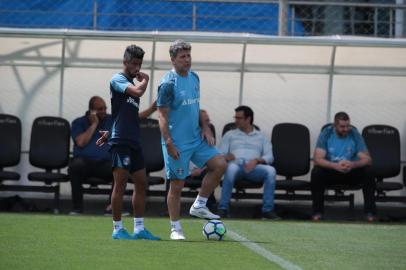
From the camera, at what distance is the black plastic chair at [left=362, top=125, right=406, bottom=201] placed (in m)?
17.1

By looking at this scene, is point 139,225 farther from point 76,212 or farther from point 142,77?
point 76,212

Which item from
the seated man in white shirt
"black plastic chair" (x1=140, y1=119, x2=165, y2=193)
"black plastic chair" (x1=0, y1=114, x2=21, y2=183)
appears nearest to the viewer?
the seated man in white shirt

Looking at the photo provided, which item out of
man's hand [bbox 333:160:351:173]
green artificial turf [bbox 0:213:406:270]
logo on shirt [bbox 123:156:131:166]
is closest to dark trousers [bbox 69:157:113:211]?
green artificial turf [bbox 0:213:406:270]

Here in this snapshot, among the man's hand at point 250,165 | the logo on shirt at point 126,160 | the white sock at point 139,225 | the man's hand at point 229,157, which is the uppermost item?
the logo on shirt at point 126,160

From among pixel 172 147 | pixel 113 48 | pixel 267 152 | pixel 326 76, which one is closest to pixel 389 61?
pixel 326 76

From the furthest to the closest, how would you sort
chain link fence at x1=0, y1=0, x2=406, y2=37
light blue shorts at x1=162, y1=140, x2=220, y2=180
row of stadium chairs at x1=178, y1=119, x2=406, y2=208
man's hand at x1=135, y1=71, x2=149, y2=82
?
chain link fence at x1=0, y1=0, x2=406, y2=37 < row of stadium chairs at x1=178, y1=119, x2=406, y2=208 < light blue shorts at x1=162, y1=140, x2=220, y2=180 < man's hand at x1=135, y1=71, x2=149, y2=82

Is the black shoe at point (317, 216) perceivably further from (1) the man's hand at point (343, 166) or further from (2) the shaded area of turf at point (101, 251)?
(2) the shaded area of turf at point (101, 251)

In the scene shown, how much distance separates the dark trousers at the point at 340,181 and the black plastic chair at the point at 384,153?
0.51 m

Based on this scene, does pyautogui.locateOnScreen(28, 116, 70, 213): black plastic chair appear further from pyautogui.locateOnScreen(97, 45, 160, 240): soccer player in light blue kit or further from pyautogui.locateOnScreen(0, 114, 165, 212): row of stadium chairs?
pyautogui.locateOnScreen(97, 45, 160, 240): soccer player in light blue kit

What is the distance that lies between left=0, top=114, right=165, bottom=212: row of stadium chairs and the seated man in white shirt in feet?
3.60

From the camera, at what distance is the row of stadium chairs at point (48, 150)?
16.7 m

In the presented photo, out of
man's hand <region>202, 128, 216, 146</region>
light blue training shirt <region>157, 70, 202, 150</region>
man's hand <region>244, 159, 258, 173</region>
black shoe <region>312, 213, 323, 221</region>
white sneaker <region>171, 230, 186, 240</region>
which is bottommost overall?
black shoe <region>312, 213, 323, 221</region>

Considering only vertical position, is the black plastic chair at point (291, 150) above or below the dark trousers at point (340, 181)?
above

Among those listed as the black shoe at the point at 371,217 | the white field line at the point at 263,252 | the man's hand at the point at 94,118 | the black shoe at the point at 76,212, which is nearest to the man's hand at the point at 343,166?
the black shoe at the point at 371,217
